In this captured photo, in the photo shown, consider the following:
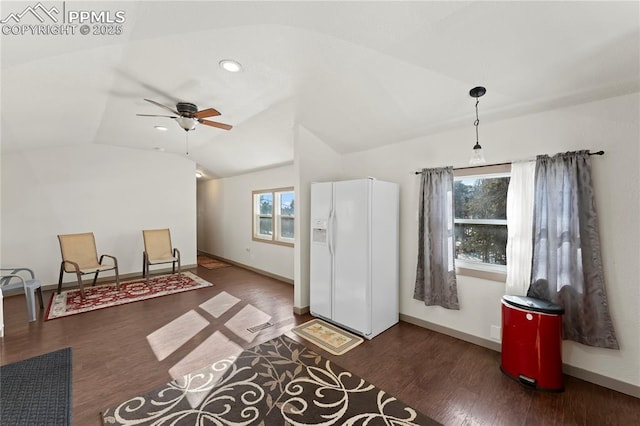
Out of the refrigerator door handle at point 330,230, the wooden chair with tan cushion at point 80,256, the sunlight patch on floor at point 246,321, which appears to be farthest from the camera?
the wooden chair with tan cushion at point 80,256

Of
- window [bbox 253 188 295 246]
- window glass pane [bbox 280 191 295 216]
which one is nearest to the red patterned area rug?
window [bbox 253 188 295 246]

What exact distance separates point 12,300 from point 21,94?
3566 millimetres

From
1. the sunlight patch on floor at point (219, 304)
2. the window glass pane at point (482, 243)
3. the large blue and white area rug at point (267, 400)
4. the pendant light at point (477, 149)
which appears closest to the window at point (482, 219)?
the window glass pane at point (482, 243)

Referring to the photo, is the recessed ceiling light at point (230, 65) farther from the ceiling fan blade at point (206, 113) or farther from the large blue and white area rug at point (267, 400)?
the large blue and white area rug at point (267, 400)

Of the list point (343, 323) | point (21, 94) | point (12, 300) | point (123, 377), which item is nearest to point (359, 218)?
point (343, 323)

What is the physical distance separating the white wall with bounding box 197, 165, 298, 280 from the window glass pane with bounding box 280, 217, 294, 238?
29 cm

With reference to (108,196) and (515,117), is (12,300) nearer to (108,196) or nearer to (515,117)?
(108,196)

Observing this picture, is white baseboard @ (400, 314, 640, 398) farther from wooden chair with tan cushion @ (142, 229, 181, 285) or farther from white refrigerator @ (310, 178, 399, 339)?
wooden chair with tan cushion @ (142, 229, 181, 285)

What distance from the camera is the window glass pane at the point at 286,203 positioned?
526 cm

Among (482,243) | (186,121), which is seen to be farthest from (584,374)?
(186,121)

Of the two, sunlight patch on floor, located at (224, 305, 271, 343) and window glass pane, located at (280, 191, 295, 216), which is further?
window glass pane, located at (280, 191, 295, 216)

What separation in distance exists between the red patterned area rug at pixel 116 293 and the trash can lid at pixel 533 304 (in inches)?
182

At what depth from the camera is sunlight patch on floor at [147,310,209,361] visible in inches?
104

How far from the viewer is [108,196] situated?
5.12 metres
